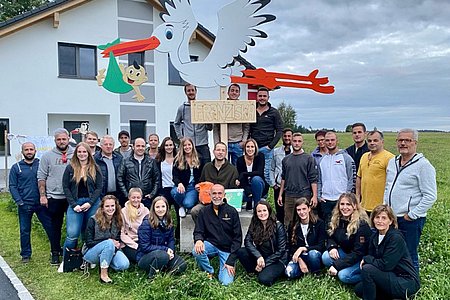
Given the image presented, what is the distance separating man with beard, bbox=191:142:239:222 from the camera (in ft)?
18.1

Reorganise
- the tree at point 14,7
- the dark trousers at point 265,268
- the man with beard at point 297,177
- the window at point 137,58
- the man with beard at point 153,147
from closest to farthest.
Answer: the dark trousers at point 265,268
the man with beard at point 297,177
the man with beard at point 153,147
the window at point 137,58
the tree at point 14,7

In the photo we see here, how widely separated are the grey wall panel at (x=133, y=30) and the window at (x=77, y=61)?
4.30 feet

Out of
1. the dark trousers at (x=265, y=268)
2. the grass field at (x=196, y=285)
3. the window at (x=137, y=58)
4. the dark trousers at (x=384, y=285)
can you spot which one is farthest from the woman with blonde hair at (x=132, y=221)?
the window at (x=137, y=58)

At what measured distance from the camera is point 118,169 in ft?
18.8

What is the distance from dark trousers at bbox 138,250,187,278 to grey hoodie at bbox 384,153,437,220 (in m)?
2.47

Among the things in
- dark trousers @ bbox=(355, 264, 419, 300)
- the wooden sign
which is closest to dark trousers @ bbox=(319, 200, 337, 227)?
dark trousers @ bbox=(355, 264, 419, 300)

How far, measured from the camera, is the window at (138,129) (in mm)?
16538

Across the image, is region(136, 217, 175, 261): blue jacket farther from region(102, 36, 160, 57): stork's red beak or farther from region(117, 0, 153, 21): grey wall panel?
region(117, 0, 153, 21): grey wall panel

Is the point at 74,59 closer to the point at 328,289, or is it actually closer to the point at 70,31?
the point at 70,31

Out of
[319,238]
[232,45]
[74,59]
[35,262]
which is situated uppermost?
[74,59]

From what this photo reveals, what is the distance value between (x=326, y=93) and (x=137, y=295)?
14.0ft

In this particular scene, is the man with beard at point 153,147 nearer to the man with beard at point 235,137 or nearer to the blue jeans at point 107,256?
the man with beard at point 235,137

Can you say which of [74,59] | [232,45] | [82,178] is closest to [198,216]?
[82,178]

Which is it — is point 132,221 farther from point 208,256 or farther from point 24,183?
point 24,183
